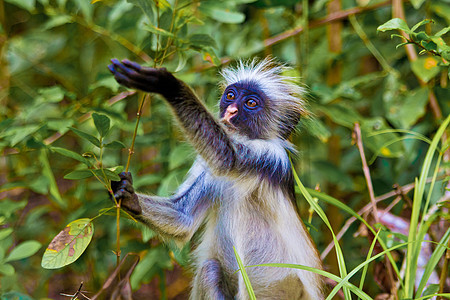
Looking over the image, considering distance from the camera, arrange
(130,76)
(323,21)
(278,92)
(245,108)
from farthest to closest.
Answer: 1. (323,21)
2. (278,92)
3. (245,108)
4. (130,76)

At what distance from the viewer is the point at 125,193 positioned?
2875mm

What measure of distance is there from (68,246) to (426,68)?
2.96 metres

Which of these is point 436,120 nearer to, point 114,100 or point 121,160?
point 114,100

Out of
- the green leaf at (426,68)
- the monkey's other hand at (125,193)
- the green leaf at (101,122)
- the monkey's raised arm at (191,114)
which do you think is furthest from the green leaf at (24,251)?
the green leaf at (426,68)

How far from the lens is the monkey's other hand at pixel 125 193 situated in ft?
9.39

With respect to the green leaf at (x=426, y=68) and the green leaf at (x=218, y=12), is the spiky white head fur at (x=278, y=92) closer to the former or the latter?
the green leaf at (x=218, y=12)

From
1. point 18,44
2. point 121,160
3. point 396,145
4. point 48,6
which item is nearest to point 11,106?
point 18,44

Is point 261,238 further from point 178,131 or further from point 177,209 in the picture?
point 178,131

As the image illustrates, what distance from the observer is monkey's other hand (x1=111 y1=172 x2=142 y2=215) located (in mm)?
2863

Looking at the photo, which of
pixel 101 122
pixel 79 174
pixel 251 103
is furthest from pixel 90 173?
pixel 251 103

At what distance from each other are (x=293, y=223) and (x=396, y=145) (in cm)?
141

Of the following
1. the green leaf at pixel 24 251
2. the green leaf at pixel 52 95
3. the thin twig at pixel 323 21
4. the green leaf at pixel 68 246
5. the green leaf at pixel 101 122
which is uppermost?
the thin twig at pixel 323 21

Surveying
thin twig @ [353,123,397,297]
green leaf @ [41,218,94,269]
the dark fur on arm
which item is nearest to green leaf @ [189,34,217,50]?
the dark fur on arm

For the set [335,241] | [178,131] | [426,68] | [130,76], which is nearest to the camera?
[130,76]
